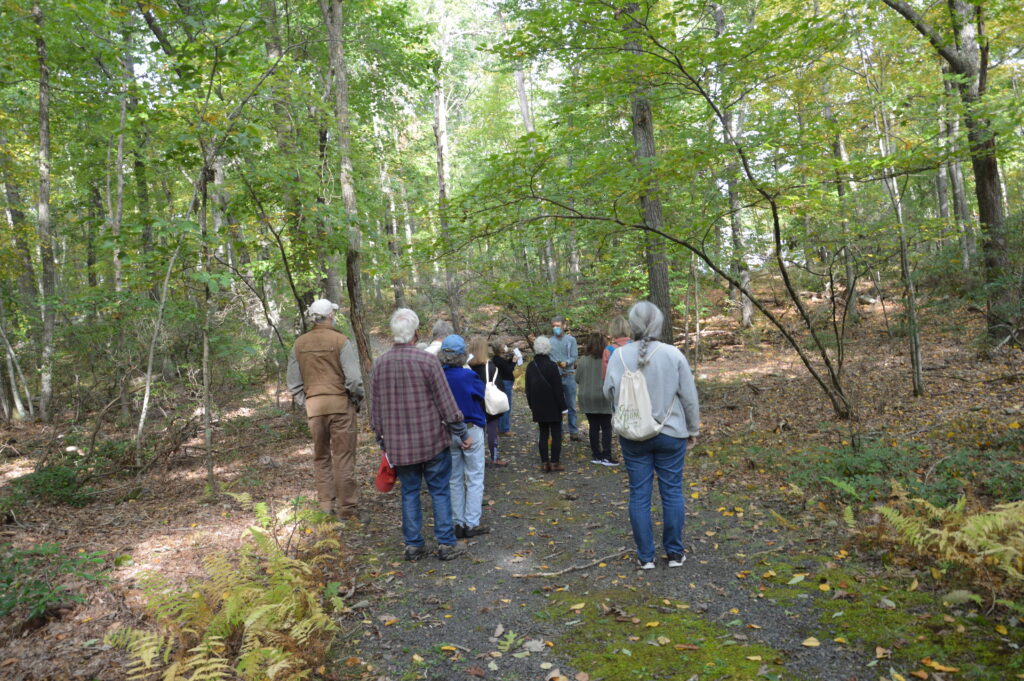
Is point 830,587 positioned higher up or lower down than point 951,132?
lower down

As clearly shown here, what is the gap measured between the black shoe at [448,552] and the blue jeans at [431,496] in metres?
0.05

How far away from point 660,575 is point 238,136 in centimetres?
597

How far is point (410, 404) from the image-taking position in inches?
189

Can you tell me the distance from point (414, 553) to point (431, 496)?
538mm

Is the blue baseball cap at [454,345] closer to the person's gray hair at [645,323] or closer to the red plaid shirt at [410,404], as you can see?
the red plaid shirt at [410,404]

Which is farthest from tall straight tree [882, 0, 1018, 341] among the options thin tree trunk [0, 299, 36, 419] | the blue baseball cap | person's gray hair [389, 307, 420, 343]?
thin tree trunk [0, 299, 36, 419]

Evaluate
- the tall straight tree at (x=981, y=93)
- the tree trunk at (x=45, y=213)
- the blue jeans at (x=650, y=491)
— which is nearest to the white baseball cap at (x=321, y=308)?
the blue jeans at (x=650, y=491)

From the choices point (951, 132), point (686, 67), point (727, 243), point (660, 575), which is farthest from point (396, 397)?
point (727, 243)

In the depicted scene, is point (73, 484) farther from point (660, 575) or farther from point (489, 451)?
point (660, 575)

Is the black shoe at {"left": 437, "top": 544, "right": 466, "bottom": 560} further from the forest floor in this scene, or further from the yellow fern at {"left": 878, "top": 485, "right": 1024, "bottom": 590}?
the yellow fern at {"left": 878, "top": 485, "right": 1024, "bottom": 590}

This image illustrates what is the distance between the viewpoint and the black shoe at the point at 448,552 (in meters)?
4.99

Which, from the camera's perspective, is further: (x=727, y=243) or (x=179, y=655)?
(x=727, y=243)

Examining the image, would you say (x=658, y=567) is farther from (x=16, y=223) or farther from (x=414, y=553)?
(x=16, y=223)

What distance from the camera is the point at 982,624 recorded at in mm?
3143
